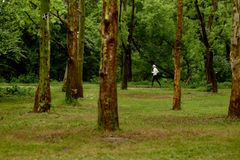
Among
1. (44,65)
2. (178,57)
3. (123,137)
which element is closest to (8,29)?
(44,65)

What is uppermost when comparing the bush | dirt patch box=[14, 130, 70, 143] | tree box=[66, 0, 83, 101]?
tree box=[66, 0, 83, 101]

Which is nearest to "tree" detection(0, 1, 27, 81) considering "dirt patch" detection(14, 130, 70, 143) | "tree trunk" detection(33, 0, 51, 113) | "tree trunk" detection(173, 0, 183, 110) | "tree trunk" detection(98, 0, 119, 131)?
"tree trunk" detection(33, 0, 51, 113)

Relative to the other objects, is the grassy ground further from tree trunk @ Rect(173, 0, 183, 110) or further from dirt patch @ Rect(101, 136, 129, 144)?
tree trunk @ Rect(173, 0, 183, 110)

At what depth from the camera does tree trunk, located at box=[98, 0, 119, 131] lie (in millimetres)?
15367

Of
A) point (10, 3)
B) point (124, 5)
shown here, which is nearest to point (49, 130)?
point (10, 3)

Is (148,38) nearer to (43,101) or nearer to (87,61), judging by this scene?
(87,61)

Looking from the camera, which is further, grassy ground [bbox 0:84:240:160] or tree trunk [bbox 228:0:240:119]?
tree trunk [bbox 228:0:240:119]

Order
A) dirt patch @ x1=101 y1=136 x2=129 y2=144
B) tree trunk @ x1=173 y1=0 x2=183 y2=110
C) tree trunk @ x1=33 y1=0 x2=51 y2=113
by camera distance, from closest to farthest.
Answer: dirt patch @ x1=101 y1=136 x2=129 y2=144
tree trunk @ x1=33 y1=0 x2=51 y2=113
tree trunk @ x1=173 y1=0 x2=183 y2=110

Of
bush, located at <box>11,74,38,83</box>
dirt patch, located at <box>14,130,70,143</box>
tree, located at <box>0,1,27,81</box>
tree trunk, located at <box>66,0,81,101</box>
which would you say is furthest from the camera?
bush, located at <box>11,74,38,83</box>

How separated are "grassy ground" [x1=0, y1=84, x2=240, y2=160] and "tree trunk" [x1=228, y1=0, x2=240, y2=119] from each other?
0.60 metres

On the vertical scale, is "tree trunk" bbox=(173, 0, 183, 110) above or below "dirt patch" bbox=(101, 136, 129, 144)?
above

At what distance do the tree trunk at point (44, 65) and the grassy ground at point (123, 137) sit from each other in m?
0.56

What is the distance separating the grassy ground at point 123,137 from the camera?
1236cm

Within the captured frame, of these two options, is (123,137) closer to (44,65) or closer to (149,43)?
(44,65)
